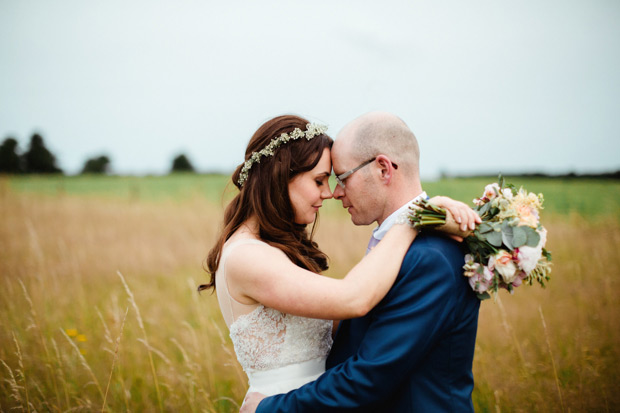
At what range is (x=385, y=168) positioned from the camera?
8.82ft

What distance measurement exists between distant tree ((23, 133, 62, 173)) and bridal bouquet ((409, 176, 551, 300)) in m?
57.8

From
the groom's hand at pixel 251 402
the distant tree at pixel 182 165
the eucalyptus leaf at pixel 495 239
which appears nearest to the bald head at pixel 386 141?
the eucalyptus leaf at pixel 495 239

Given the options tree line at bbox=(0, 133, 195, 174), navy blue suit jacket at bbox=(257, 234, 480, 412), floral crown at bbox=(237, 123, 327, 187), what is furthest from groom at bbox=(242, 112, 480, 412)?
tree line at bbox=(0, 133, 195, 174)

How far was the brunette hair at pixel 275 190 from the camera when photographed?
9.01 ft

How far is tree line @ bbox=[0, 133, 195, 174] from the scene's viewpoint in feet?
144

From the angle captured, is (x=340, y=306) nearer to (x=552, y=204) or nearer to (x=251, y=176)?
Answer: (x=251, y=176)

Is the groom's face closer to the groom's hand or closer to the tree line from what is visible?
the groom's hand

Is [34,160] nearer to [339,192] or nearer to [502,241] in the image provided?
[339,192]

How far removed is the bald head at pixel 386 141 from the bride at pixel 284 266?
26cm

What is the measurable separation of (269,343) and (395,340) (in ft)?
3.09

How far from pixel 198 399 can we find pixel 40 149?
59.9 metres

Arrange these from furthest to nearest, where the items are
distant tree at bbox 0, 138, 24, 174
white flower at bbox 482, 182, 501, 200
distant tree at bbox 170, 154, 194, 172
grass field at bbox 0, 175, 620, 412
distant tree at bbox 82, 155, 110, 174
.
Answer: distant tree at bbox 170, 154, 194, 172
distant tree at bbox 82, 155, 110, 174
distant tree at bbox 0, 138, 24, 174
grass field at bbox 0, 175, 620, 412
white flower at bbox 482, 182, 501, 200

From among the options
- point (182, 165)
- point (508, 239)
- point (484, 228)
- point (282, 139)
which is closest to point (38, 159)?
point (182, 165)

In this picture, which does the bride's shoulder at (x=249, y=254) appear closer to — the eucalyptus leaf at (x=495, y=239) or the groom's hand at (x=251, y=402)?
the groom's hand at (x=251, y=402)
